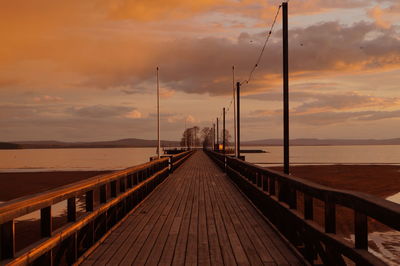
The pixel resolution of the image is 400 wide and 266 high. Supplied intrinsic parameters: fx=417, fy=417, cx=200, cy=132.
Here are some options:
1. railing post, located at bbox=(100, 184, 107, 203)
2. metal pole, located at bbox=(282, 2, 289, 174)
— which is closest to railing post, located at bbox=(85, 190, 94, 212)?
railing post, located at bbox=(100, 184, 107, 203)

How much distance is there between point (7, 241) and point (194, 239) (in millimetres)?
4209

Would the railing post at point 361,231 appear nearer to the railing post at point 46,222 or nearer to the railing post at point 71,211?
the railing post at point 46,222

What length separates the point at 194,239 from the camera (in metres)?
7.45

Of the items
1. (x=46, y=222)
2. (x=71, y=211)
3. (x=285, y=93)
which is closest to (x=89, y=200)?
(x=71, y=211)

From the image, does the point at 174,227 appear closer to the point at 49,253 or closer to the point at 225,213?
the point at 225,213

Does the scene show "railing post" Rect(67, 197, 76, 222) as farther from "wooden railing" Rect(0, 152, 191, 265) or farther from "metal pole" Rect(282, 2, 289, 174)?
"metal pole" Rect(282, 2, 289, 174)

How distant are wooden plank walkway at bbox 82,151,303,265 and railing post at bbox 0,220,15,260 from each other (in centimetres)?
229

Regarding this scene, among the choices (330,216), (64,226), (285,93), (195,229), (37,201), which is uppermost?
(285,93)

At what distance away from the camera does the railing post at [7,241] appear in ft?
11.9

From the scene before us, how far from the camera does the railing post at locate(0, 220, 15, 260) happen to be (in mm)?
3637

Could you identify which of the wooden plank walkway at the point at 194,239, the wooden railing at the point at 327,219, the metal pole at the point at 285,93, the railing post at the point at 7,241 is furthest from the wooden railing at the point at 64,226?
the metal pole at the point at 285,93

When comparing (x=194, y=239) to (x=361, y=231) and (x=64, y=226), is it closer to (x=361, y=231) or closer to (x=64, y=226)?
(x=64, y=226)

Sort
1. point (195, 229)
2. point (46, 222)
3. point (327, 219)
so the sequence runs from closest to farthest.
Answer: point (46, 222) → point (327, 219) → point (195, 229)

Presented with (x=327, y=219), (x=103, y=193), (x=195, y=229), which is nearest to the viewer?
(x=327, y=219)
